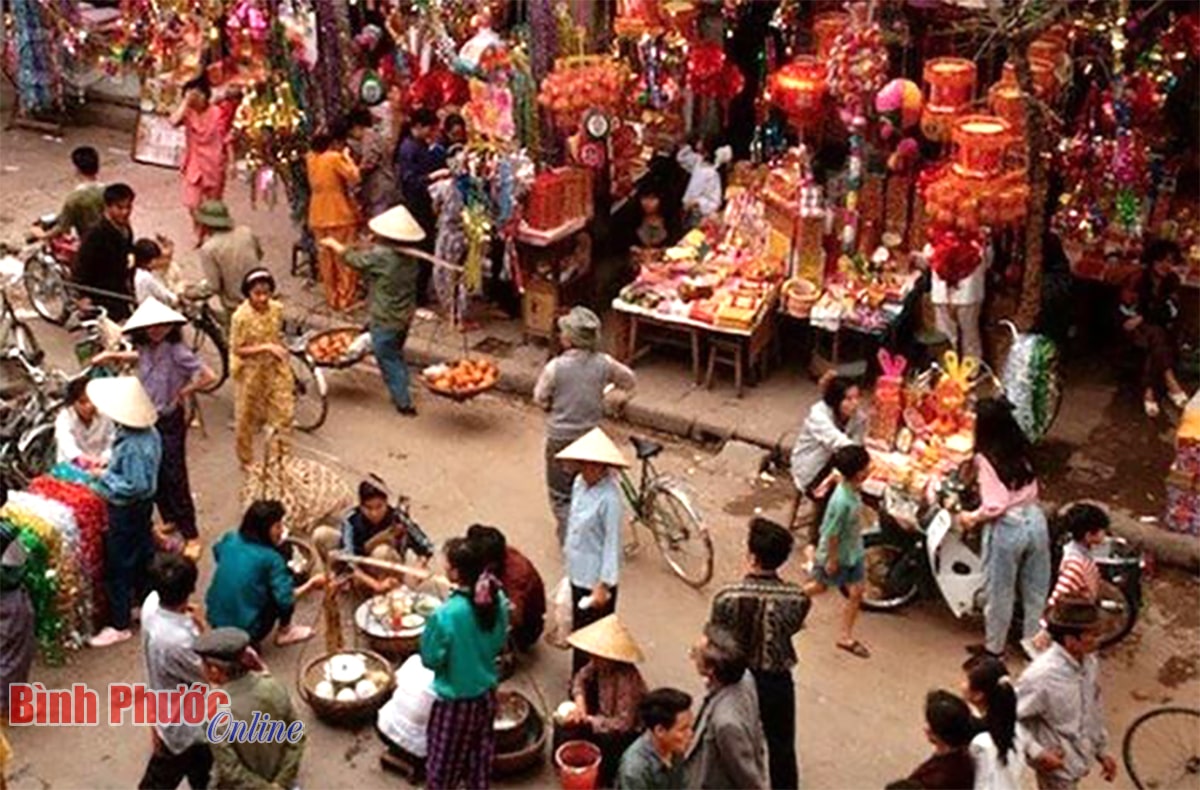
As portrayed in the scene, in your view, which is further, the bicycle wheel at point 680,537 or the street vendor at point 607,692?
the bicycle wheel at point 680,537

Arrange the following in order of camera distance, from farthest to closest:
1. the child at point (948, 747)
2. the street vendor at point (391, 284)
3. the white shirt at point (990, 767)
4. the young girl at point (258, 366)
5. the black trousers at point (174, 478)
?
the street vendor at point (391, 284) < the young girl at point (258, 366) < the black trousers at point (174, 478) < the white shirt at point (990, 767) < the child at point (948, 747)

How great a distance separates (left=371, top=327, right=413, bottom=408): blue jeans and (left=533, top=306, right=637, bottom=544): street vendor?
2228 mm

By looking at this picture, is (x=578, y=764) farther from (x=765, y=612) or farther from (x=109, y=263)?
(x=109, y=263)

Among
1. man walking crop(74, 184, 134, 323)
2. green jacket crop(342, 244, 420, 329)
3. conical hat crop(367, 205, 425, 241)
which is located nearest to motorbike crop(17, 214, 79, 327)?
man walking crop(74, 184, 134, 323)

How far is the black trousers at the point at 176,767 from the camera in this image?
26.5 feet

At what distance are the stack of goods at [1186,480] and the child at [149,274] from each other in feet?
21.5

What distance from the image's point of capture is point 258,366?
1127cm

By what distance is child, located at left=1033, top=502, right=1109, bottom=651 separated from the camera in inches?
339

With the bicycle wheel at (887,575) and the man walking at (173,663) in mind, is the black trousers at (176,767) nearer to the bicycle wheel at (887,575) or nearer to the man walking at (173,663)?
the man walking at (173,663)

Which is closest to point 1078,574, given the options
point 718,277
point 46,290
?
point 718,277

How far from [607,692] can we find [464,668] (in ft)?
2.29

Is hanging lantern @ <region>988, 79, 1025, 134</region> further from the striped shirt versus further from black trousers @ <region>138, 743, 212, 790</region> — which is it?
black trousers @ <region>138, 743, 212, 790</region>

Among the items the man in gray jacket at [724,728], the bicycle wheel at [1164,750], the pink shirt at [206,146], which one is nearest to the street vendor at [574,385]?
the man in gray jacket at [724,728]

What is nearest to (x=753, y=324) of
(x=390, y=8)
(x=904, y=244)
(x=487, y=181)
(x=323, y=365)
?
(x=904, y=244)
